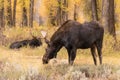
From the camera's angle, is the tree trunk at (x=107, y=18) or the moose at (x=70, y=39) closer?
the moose at (x=70, y=39)

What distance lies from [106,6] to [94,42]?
8818 millimetres

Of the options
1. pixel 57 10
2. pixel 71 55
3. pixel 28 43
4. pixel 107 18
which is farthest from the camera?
pixel 57 10

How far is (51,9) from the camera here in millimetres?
51969

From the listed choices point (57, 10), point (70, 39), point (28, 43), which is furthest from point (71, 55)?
point (57, 10)

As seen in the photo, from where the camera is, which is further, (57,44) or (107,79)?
(57,44)

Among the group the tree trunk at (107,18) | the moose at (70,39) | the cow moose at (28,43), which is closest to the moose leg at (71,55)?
the moose at (70,39)

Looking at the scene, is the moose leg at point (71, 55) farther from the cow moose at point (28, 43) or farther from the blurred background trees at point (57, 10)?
the blurred background trees at point (57, 10)

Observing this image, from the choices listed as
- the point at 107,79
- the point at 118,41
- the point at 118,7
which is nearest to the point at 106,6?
the point at 118,41

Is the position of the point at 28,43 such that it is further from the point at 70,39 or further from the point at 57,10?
the point at 57,10

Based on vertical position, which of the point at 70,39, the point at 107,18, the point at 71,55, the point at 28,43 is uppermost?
the point at 70,39

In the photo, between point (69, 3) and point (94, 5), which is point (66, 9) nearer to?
point (69, 3)

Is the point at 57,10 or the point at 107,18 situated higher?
the point at 107,18

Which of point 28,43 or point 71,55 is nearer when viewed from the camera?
point 71,55

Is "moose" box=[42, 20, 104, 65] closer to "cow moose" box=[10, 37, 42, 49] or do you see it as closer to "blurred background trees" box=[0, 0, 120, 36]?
"cow moose" box=[10, 37, 42, 49]
